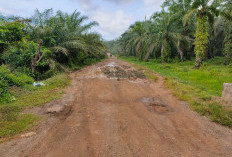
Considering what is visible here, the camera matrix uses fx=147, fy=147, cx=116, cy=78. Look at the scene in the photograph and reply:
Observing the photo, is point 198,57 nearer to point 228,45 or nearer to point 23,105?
point 228,45

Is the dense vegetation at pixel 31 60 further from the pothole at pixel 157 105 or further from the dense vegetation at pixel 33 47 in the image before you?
the pothole at pixel 157 105

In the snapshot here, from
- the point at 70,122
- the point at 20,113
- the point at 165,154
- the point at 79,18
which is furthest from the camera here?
the point at 79,18

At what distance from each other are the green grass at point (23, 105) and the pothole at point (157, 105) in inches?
112

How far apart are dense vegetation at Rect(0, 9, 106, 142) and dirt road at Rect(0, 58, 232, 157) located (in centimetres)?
82

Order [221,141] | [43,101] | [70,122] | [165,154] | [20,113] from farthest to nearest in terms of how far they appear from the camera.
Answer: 1. [43,101]
2. [20,113]
3. [70,122]
4. [221,141]
5. [165,154]

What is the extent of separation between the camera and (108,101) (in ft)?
15.0

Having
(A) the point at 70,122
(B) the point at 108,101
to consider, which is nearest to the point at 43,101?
(A) the point at 70,122

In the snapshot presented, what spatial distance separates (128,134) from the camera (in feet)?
9.27

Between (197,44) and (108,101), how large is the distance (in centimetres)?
970

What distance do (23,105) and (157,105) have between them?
150 inches

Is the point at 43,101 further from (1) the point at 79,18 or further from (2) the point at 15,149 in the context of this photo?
(1) the point at 79,18

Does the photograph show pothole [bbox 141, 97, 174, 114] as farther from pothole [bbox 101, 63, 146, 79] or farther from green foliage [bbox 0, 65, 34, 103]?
green foliage [bbox 0, 65, 34, 103]

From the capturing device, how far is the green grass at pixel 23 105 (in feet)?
9.55

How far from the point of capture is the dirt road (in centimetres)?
236
